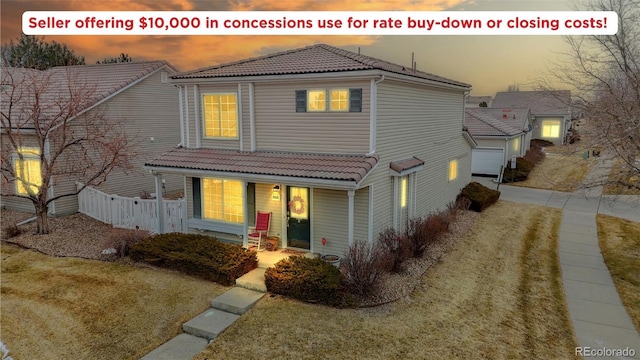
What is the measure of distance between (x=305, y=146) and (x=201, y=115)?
4.53 m

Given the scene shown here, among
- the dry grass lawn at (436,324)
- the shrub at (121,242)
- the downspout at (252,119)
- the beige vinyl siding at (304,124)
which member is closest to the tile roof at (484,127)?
the dry grass lawn at (436,324)

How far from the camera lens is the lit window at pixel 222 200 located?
1405 cm

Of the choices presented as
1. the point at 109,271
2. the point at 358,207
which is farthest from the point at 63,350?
the point at 358,207

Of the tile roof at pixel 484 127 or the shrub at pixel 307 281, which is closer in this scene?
the shrub at pixel 307 281

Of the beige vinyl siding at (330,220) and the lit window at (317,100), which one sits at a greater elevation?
the lit window at (317,100)

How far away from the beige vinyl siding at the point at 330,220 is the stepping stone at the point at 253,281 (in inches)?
87.3

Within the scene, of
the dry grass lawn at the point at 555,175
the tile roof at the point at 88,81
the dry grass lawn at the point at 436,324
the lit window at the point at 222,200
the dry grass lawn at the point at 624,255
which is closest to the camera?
the dry grass lawn at the point at 436,324

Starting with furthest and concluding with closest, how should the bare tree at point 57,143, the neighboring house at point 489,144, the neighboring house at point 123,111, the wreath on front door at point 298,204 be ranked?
the neighboring house at point 489,144 → the neighboring house at point 123,111 → the bare tree at point 57,143 → the wreath on front door at point 298,204

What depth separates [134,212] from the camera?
52.0ft

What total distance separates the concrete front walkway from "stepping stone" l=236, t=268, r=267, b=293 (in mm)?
7492

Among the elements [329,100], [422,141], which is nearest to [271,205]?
[329,100]

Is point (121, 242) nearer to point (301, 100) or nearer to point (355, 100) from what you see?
point (301, 100)

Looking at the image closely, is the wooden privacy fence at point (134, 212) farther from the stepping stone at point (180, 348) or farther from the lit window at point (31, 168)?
the stepping stone at point (180, 348)

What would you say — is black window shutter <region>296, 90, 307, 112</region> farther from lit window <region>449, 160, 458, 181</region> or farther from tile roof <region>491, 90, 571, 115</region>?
tile roof <region>491, 90, 571, 115</region>
